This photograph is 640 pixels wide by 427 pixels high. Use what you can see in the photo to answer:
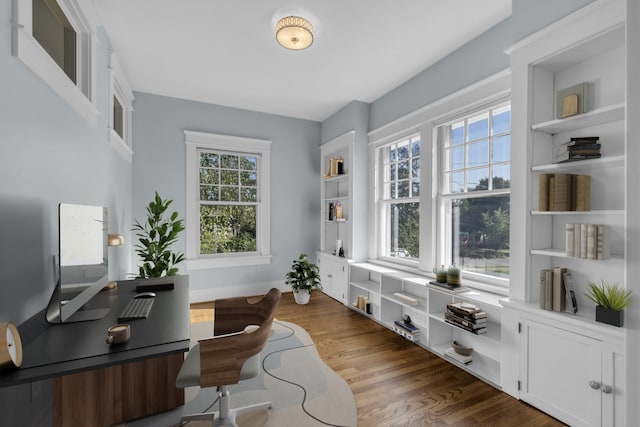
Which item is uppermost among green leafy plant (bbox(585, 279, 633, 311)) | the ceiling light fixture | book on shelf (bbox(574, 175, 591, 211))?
the ceiling light fixture

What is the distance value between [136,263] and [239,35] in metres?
3.24

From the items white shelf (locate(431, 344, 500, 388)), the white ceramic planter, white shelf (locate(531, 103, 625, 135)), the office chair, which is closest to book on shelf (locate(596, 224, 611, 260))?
white shelf (locate(531, 103, 625, 135))

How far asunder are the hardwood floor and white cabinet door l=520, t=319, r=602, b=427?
0.12 meters

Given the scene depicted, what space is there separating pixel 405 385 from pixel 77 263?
7.75 ft

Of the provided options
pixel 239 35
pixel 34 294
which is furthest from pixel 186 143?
pixel 34 294

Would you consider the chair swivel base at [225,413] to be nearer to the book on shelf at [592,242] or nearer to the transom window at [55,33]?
the book on shelf at [592,242]

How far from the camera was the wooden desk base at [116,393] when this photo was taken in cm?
163

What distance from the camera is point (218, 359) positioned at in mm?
1435

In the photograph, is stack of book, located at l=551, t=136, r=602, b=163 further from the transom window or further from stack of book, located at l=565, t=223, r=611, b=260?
the transom window

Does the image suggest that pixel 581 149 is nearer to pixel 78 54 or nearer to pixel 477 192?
pixel 477 192

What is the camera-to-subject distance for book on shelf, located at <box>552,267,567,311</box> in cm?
185

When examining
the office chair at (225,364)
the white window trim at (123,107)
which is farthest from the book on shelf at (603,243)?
the white window trim at (123,107)

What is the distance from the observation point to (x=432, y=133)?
3.13 m

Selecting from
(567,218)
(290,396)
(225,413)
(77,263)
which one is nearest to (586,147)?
(567,218)
